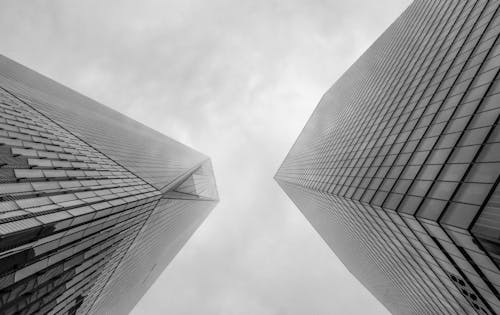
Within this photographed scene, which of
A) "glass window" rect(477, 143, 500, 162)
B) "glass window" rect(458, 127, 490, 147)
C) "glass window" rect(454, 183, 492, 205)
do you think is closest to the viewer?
"glass window" rect(454, 183, 492, 205)

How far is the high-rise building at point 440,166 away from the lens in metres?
16.5

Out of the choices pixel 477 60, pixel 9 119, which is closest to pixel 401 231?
pixel 477 60

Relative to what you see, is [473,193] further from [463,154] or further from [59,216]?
[59,216]

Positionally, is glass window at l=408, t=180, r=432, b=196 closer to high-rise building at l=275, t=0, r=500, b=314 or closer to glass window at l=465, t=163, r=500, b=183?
high-rise building at l=275, t=0, r=500, b=314

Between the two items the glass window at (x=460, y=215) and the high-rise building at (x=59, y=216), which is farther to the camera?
the high-rise building at (x=59, y=216)

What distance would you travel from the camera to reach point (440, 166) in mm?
20641

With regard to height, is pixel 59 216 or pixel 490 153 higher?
pixel 490 153

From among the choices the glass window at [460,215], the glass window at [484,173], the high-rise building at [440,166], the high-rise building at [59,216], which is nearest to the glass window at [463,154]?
the high-rise building at [440,166]

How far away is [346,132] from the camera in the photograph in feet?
187

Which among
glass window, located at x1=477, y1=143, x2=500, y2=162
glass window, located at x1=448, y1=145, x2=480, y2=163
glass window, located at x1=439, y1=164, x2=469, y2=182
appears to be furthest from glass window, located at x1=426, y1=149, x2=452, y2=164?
glass window, located at x1=477, y1=143, x2=500, y2=162

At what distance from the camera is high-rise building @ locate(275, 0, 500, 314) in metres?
16.5

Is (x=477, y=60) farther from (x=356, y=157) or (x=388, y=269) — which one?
(x=388, y=269)

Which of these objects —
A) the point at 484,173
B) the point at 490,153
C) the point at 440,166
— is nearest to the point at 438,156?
the point at 440,166

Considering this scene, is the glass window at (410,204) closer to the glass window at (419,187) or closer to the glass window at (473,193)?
the glass window at (419,187)
